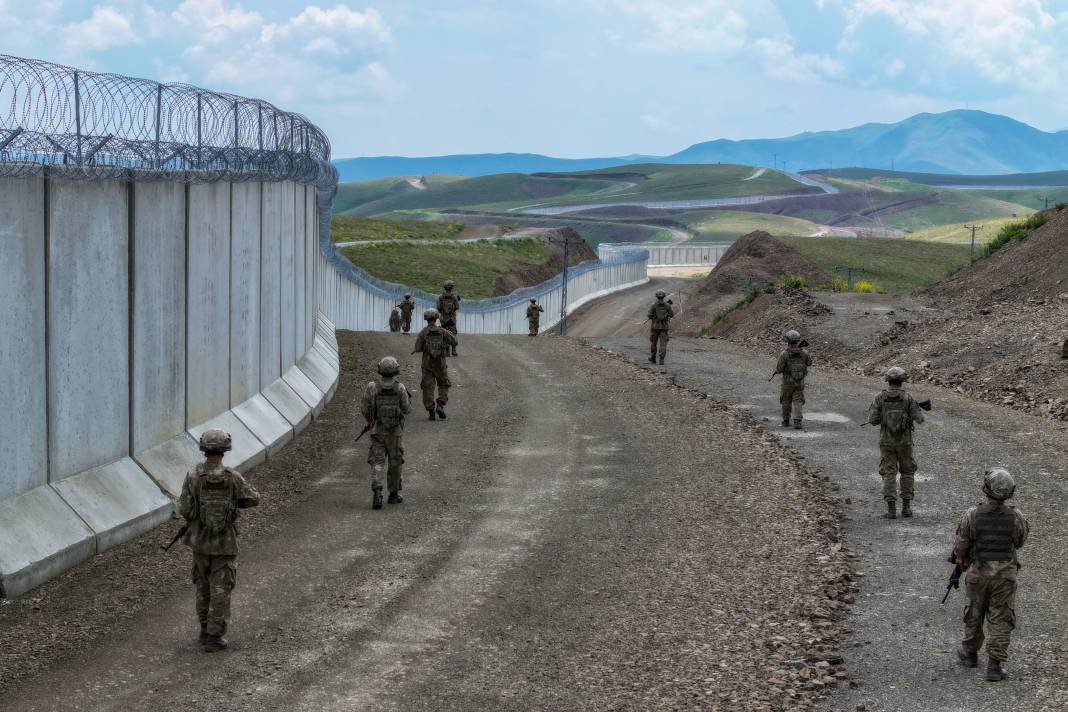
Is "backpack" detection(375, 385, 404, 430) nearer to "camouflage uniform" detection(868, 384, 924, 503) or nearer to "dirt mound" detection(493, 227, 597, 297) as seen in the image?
"camouflage uniform" detection(868, 384, 924, 503)

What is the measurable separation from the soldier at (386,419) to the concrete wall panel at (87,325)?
9.21 ft

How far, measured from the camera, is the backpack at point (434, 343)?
21078 millimetres

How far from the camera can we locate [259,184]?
19.9 m

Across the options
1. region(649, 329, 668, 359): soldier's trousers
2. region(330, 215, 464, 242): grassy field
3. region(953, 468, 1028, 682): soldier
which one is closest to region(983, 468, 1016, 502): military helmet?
region(953, 468, 1028, 682): soldier

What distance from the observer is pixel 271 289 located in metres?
20.9

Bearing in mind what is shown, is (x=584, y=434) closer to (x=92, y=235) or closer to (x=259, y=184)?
(x=259, y=184)

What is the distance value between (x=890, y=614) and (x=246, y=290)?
1075cm

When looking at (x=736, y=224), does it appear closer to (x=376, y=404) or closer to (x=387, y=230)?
(x=387, y=230)

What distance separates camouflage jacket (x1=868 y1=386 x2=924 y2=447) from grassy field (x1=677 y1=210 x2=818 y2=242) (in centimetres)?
13991

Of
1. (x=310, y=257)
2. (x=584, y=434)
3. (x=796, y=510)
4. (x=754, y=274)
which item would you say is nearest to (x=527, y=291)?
(x=754, y=274)

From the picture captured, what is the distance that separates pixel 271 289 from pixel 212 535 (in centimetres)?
1074

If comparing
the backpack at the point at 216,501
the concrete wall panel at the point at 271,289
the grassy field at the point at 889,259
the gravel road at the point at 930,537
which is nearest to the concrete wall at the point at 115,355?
the concrete wall panel at the point at 271,289

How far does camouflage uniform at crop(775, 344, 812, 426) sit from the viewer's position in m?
21.0

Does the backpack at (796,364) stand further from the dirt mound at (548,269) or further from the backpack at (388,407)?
the dirt mound at (548,269)
